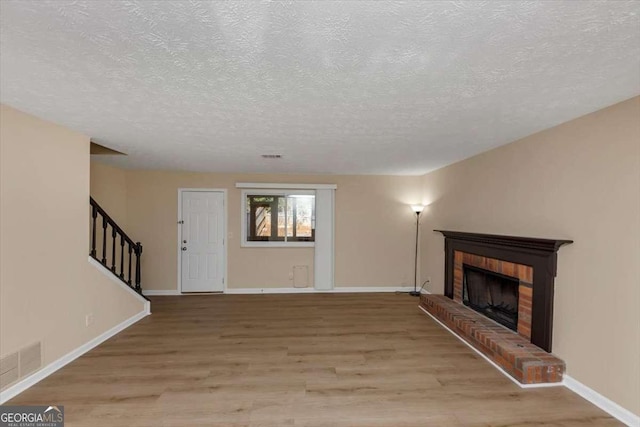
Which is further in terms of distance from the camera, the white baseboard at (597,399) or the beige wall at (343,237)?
the beige wall at (343,237)

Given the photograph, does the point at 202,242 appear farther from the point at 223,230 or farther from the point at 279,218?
the point at 279,218

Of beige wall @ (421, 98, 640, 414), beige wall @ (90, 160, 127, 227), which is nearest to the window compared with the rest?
beige wall @ (90, 160, 127, 227)

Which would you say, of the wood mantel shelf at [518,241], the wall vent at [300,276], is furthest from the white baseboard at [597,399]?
the wall vent at [300,276]

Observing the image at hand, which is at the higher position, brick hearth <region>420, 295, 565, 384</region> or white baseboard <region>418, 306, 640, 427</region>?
brick hearth <region>420, 295, 565, 384</region>

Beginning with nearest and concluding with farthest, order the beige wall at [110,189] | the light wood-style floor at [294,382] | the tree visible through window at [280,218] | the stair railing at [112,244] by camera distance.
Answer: the light wood-style floor at [294,382], the stair railing at [112,244], the beige wall at [110,189], the tree visible through window at [280,218]

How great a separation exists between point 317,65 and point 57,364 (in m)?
3.60

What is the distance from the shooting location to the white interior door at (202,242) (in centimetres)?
561

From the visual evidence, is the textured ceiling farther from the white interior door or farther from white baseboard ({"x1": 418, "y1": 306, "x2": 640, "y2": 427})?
the white interior door


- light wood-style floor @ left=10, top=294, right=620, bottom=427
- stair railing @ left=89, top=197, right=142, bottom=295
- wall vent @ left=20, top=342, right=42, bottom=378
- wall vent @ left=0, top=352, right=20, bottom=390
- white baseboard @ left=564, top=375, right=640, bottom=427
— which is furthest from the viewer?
stair railing @ left=89, top=197, right=142, bottom=295

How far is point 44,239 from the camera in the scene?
2.67m

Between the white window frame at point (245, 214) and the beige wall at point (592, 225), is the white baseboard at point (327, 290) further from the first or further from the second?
the beige wall at point (592, 225)

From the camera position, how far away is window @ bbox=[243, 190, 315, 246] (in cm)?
579

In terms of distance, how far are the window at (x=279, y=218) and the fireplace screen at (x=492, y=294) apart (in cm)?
291

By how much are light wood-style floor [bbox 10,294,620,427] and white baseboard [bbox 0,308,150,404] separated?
0.07 m
